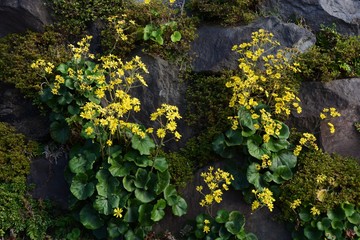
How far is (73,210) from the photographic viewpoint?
5.14m

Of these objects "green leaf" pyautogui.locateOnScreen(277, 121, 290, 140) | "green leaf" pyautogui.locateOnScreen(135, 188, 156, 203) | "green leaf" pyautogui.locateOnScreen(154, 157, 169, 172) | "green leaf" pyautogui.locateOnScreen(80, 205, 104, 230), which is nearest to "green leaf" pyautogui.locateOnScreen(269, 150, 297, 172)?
"green leaf" pyautogui.locateOnScreen(277, 121, 290, 140)

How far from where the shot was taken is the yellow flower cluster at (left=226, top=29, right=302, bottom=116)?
5195 mm

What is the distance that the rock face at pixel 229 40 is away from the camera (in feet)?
19.3

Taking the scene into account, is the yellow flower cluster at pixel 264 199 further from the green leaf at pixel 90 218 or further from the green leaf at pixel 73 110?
the green leaf at pixel 73 110

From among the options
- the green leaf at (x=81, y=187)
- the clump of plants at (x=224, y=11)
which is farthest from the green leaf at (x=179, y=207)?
the clump of plants at (x=224, y=11)

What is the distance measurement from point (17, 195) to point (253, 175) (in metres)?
2.35

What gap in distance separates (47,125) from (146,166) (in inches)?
54.8

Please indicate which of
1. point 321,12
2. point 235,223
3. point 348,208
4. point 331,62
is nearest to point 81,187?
point 235,223

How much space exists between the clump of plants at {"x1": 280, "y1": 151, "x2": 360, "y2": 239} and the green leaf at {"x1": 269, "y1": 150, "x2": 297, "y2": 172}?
0.39ft

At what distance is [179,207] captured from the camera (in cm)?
507

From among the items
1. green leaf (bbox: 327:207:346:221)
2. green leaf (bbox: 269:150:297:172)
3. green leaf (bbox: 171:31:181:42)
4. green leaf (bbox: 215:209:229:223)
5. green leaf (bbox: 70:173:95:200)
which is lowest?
green leaf (bbox: 215:209:229:223)

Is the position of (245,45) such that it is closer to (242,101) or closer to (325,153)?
(242,101)

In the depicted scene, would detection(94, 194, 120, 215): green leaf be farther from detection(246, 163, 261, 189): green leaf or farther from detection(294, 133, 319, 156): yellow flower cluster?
detection(294, 133, 319, 156): yellow flower cluster

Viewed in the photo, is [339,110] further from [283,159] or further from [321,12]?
[321,12]
